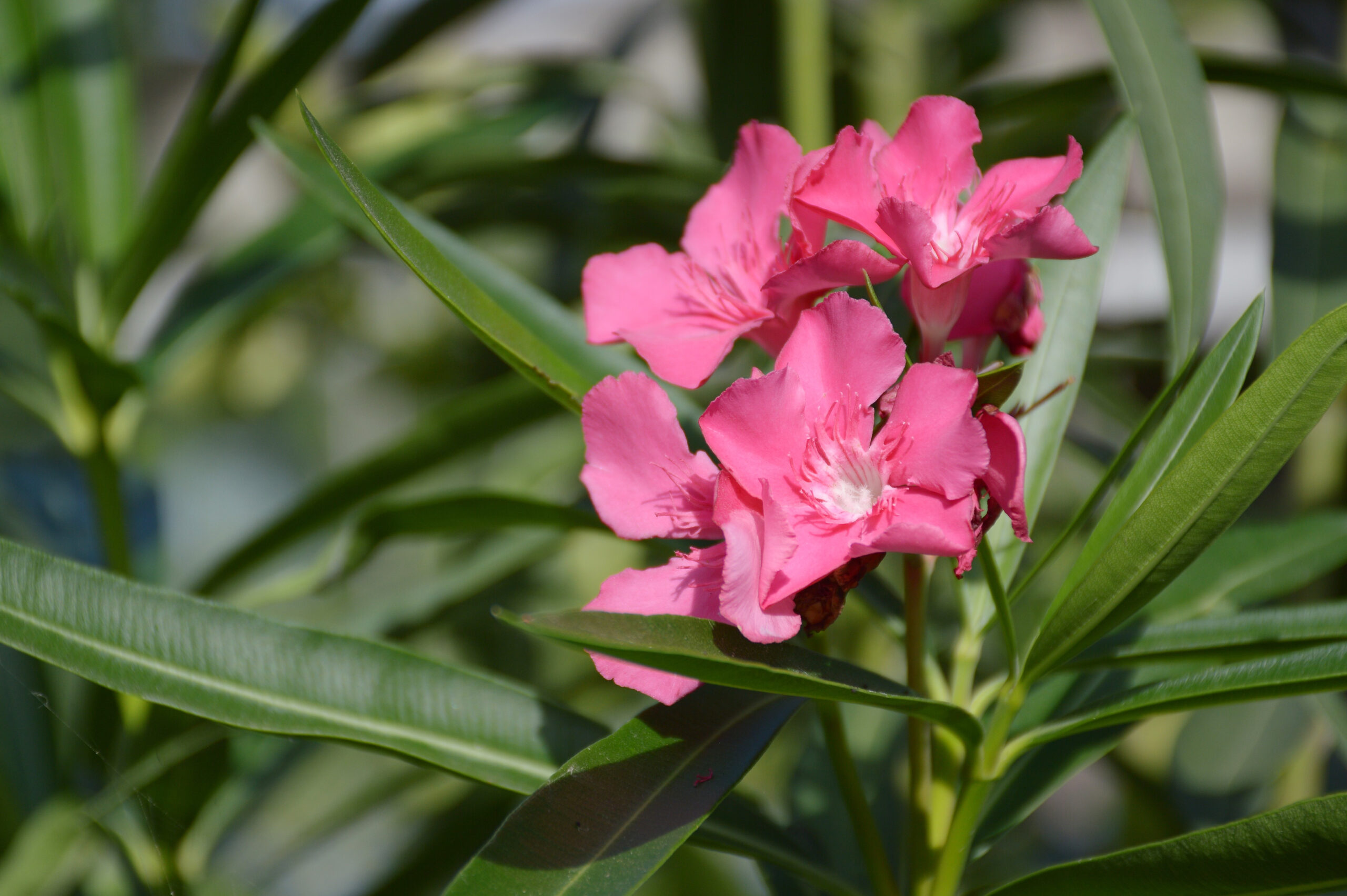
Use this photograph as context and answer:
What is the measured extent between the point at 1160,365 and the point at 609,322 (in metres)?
0.89

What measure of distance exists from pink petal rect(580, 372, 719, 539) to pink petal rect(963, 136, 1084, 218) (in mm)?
193

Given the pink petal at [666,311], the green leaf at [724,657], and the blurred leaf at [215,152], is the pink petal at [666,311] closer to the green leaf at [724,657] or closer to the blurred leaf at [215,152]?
the green leaf at [724,657]

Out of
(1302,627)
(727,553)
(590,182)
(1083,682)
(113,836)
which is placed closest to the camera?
(727,553)

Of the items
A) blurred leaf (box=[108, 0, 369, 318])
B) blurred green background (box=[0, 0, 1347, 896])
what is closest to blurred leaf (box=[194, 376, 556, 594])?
blurred green background (box=[0, 0, 1347, 896])

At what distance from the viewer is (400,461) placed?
93 centimetres

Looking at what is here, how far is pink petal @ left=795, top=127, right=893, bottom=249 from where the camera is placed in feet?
1.54

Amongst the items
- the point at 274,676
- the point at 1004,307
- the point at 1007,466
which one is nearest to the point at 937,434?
the point at 1007,466

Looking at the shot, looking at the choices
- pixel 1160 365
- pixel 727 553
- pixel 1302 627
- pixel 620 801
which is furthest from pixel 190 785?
pixel 1160 365

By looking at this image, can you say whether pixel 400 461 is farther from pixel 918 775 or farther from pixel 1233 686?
pixel 1233 686

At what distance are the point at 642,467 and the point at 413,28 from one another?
1.02m

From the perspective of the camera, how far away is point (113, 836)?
2.70 ft

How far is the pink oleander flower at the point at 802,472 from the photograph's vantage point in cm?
42

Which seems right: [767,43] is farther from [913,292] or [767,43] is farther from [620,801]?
[620,801]

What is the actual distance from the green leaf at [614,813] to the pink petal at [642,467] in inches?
3.7
